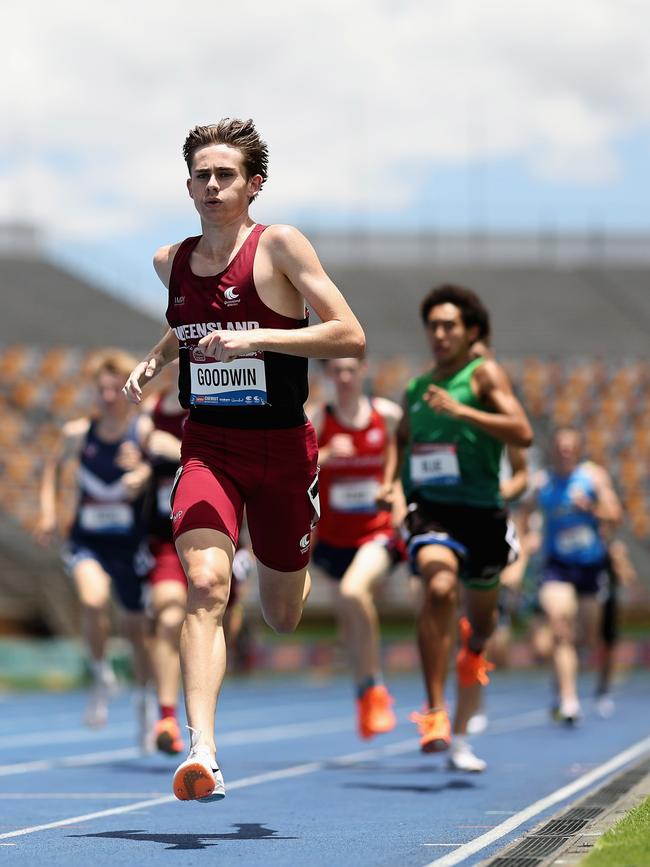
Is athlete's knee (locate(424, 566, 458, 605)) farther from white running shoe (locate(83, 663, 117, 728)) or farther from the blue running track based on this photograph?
white running shoe (locate(83, 663, 117, 728))

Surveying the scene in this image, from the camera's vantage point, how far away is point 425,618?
8.29m

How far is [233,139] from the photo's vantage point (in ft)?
19.7

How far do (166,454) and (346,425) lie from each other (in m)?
1.25

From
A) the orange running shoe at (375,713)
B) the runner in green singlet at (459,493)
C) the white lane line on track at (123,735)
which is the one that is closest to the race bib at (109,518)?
the white lane line on track at (123,735)

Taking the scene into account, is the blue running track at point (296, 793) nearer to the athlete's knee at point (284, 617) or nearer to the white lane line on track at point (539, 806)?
the white lane line on track at point (539, 806)

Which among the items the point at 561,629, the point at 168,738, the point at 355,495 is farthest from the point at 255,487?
the point at 561,629

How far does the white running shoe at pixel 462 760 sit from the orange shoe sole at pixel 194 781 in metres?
3.46

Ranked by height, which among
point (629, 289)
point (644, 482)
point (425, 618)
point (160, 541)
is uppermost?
point (629, 289)

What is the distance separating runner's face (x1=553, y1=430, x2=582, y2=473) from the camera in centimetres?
1429

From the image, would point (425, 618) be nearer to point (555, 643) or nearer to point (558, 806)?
point (558, 806)

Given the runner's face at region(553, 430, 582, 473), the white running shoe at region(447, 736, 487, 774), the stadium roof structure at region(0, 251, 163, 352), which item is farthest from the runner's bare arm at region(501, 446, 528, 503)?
the stadium roof structure at region(0, 251, 163, 352)

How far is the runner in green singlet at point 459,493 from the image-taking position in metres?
8.26

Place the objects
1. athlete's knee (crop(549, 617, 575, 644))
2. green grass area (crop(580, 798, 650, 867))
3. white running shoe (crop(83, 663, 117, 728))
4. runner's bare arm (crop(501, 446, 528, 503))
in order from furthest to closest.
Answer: athlete's knee (crop(549, 617, 575, 644))
white running shoe (crop(83, 663, 117, 728))
runner's bare arm (crop(501, 446, 528, 503))
green grass area (crop(580, 798, 650, 867))

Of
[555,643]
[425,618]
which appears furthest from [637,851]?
[555,643]
